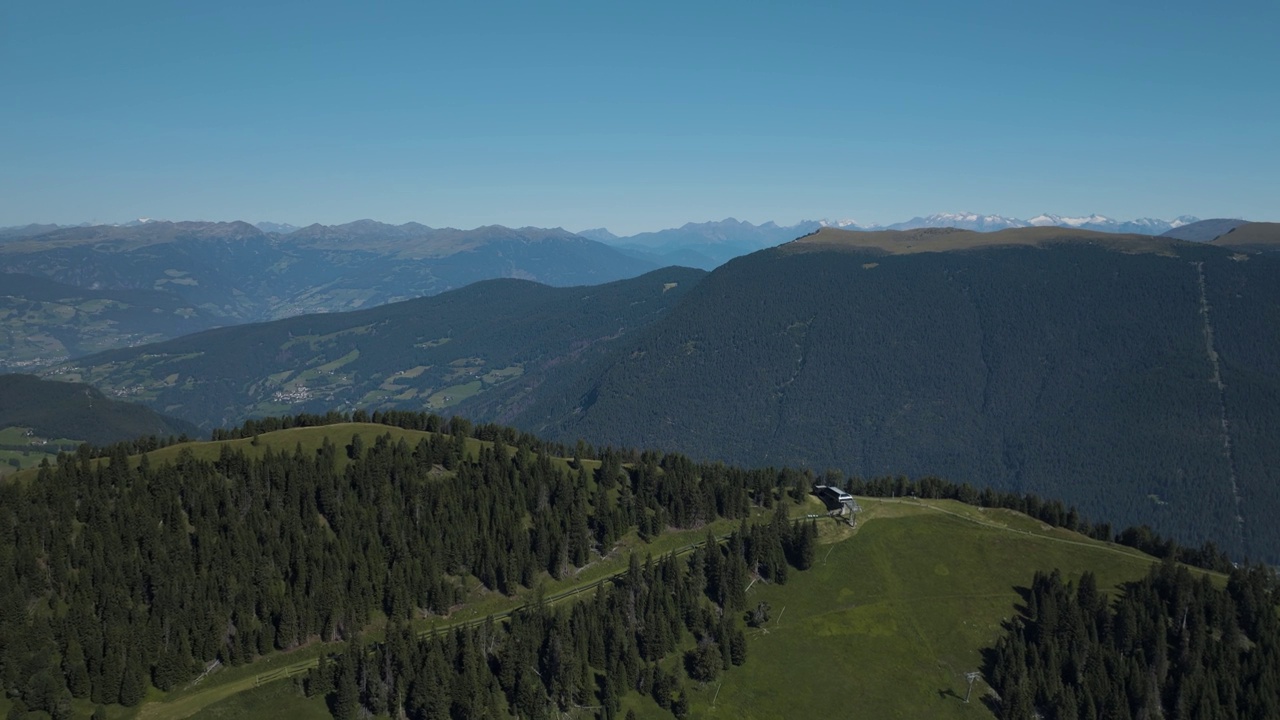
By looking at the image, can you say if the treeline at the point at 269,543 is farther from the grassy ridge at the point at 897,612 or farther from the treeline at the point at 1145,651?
the treeline at the point at 1145,651

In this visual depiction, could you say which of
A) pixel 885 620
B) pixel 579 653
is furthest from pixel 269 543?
pixel 885 620

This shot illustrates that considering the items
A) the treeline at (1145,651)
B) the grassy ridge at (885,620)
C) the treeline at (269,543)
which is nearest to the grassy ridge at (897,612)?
the grassy ridge at (885,620)

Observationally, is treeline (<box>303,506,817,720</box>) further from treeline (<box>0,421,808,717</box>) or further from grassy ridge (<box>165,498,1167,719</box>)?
treeline (<box>0,421,808,717</box>)

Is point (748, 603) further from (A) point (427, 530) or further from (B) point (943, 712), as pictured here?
(A) point (427, 530)

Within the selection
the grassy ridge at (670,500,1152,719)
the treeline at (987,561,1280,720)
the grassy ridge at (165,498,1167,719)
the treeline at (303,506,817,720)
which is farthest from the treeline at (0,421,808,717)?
the treeline at (987,561,1280,720)

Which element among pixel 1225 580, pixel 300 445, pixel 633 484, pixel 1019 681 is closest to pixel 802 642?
pixel 1019 681

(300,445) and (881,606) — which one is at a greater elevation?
(300,445)

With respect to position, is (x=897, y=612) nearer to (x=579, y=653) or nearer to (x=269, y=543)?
(x=579, y=653)
